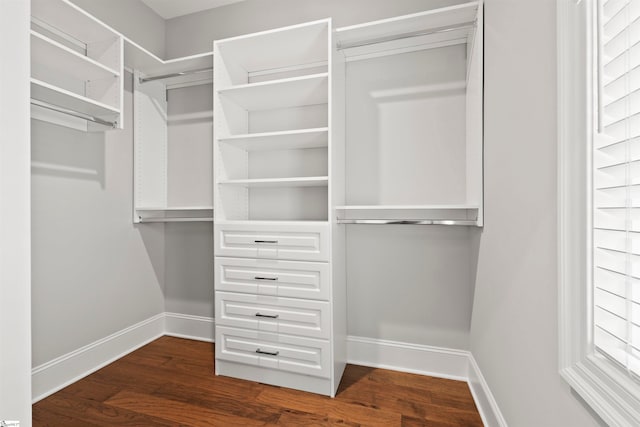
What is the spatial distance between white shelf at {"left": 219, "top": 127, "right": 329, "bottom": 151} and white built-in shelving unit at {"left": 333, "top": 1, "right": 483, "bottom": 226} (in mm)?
310

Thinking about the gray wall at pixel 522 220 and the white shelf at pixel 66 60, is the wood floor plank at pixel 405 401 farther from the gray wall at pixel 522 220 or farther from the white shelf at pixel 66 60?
the white shelf at pixel 66 60

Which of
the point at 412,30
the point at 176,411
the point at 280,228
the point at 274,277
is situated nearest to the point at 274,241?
the point at 280,228

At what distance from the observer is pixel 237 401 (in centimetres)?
172

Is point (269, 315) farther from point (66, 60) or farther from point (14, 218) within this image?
point (66, 60)

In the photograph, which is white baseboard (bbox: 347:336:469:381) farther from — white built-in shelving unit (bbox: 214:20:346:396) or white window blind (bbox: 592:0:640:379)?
white window blind (bbox: 592:0:640:379)

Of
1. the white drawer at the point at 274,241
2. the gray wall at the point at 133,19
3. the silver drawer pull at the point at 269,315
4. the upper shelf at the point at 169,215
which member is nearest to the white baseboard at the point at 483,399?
the white drawer at the point at 274,241

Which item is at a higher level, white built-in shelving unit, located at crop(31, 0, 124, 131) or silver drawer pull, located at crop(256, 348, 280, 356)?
white built-in shelving unit, located at crop(31, 0, 124, 131)

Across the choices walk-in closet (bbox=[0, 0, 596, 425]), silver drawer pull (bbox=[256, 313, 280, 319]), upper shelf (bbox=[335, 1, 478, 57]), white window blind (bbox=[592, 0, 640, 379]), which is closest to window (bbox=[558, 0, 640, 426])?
white window blind (bbox=[592, 0, 640, 379])

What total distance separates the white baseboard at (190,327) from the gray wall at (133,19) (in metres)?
2.25

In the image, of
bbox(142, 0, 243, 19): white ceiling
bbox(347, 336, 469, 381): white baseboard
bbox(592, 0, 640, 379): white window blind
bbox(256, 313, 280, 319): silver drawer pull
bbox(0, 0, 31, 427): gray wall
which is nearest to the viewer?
bbox(0, 0, 31, 427): gray wall

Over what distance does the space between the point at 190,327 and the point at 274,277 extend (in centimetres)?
123

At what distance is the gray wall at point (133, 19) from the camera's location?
6.83ft

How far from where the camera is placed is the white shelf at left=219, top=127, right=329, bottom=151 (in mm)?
1823

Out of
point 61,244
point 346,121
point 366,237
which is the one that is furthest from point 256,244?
→ point 61,244
